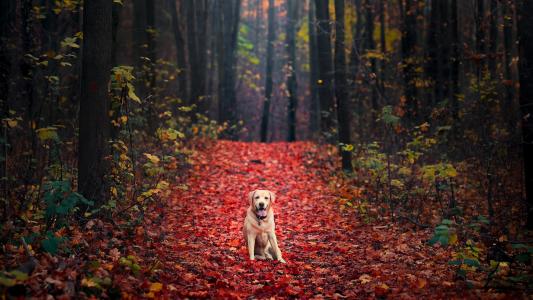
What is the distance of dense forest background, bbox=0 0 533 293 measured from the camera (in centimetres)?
709

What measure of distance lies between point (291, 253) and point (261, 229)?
0.92m

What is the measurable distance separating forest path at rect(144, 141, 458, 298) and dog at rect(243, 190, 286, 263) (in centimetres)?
25

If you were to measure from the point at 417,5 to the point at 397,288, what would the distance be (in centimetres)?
1398


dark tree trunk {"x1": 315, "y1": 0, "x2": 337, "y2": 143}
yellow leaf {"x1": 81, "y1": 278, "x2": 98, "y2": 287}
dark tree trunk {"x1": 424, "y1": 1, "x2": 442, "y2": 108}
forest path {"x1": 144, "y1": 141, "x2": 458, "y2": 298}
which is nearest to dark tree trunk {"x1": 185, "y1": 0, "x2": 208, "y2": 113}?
dark tree trunk {"x1": 315, "y1": 0, "x2": 337, "y2": 143}

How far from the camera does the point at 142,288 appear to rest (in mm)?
5125

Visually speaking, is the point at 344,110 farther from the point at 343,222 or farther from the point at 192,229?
the point at 192,229

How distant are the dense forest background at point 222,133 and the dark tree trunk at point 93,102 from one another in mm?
20

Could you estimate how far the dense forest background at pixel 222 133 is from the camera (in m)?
7.09

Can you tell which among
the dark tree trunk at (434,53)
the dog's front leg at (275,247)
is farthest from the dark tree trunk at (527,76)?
the dark tree trunk at (434,53)

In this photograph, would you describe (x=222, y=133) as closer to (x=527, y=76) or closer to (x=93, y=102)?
(x=93, y=102)

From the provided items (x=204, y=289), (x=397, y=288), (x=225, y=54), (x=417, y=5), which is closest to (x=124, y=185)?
(x=204, y=289)

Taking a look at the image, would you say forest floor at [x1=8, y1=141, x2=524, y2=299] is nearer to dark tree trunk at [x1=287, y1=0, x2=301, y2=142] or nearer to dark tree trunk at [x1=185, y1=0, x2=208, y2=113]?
dark tree trunk at [x1=185, y1=0, x2=208, y2=113]

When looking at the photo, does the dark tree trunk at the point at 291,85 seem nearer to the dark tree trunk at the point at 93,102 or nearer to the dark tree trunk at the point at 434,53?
the dark tree trunk at the point at 434,53

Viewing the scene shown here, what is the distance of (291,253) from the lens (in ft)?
26.5
